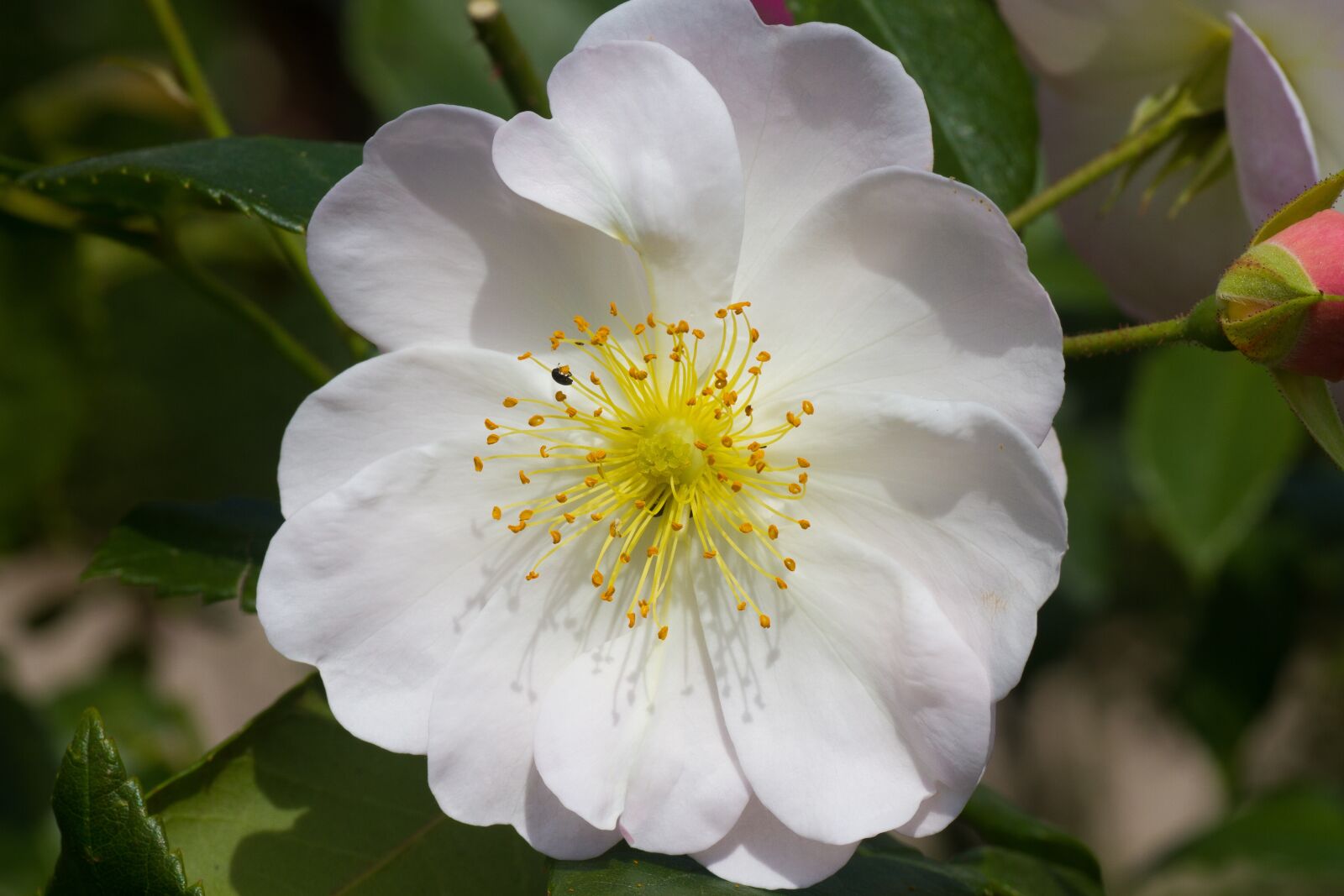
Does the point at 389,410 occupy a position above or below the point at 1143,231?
above

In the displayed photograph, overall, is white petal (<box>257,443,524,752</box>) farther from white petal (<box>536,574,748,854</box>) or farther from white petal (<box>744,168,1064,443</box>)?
white petal (<box>744,168,1064,443</box>)

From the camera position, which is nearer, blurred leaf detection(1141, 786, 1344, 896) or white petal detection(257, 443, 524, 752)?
white petal detection(257, 443, 524, 752)

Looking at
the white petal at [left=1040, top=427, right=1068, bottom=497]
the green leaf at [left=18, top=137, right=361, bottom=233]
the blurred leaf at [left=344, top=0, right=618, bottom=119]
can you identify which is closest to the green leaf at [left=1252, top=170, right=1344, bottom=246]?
the white petal at [left=1040, top=427, right=1068, bottom=497]

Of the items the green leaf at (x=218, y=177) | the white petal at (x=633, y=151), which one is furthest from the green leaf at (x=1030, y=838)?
the green leaf at (x=218, y=177)

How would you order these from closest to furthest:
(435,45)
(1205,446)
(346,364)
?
1. (1205,446)
2. (435,45)
3. (346,364)

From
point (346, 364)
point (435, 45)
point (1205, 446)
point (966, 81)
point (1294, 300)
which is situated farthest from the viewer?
point (346, 364)

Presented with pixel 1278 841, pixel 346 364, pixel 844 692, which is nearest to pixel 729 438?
pixel 844 692

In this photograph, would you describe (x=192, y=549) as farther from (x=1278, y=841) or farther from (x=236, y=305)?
(x=1278, y=841)
